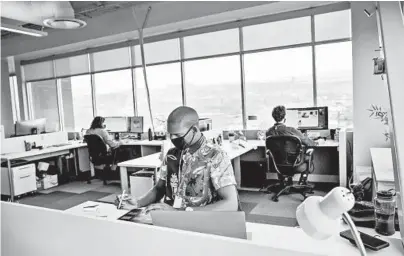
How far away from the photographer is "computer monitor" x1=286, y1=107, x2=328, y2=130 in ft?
16.0

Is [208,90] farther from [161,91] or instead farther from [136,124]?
[136,124]

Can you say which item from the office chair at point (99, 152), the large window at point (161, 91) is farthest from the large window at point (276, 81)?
the office chair at point (99, 152)

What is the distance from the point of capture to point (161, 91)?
266 inches

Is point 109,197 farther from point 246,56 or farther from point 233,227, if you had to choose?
point 233,227

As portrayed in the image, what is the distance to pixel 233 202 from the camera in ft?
5.76

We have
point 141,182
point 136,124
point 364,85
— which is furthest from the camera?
point 136,124

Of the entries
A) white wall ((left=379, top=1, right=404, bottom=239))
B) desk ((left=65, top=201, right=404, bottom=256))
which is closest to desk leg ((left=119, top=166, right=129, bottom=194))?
desk ((left=65, top=201, right=404, bottom=256))

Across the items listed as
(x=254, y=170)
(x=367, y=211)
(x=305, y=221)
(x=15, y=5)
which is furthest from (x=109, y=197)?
(x=305, y=221)

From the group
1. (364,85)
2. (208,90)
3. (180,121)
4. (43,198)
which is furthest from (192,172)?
(208,90)

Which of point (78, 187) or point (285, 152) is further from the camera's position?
point (78, 187)

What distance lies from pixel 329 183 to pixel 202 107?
2708 mm

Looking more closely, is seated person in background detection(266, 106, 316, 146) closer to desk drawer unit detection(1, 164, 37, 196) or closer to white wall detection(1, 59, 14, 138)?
desk drawer unit detection(1, 164, 37, 196)

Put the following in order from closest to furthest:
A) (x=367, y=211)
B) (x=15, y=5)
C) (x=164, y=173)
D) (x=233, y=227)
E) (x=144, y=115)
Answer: (x=233, y=227), (x=367, y=211), (x=164, y=173), (x=15, y=5), (x=144, y=115)

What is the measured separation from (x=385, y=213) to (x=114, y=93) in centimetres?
654
